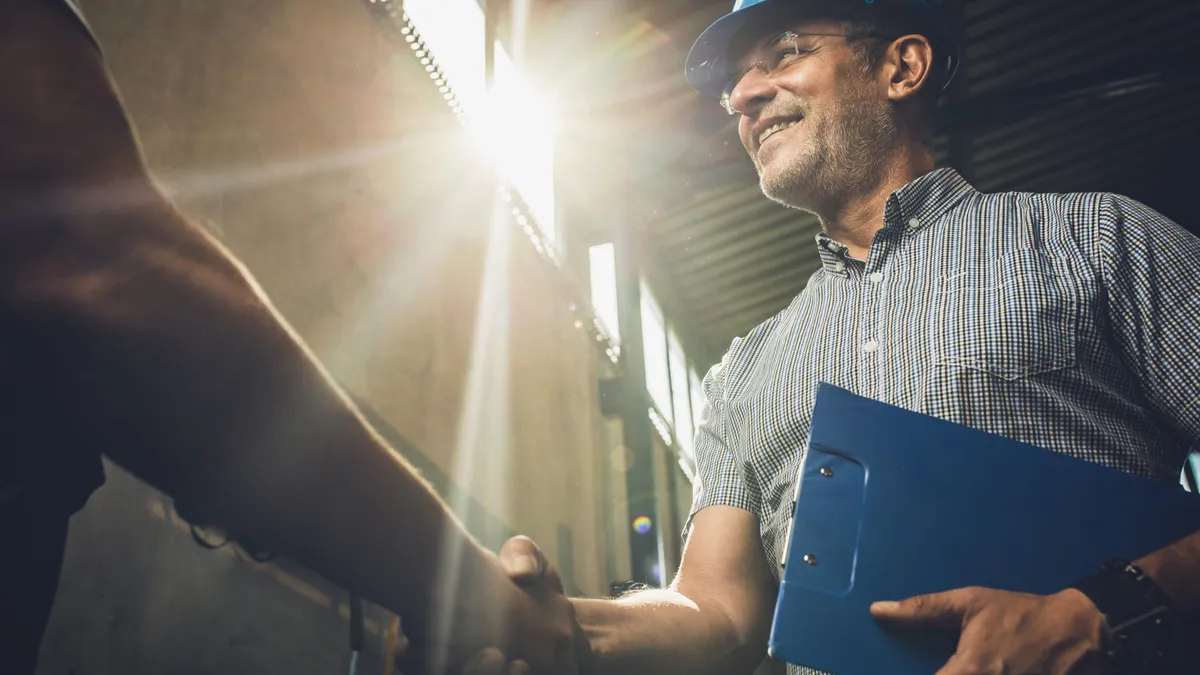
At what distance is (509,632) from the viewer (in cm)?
106

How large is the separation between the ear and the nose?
0.32m

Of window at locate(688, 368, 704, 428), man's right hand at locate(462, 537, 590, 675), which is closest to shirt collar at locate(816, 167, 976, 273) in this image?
man's right hand at locate(462, 537, 590, 675)

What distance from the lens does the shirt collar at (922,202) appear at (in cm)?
168

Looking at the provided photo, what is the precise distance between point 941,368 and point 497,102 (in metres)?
2.83

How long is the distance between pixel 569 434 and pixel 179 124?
2.86m

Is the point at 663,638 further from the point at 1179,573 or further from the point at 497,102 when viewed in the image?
the point at 497,102

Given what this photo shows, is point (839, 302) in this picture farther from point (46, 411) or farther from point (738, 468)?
point (46, 411)

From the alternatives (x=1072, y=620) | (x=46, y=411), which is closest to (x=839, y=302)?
(x=1072, y=620)

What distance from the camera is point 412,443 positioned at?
8.34 feet

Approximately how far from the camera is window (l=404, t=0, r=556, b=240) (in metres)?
3.28

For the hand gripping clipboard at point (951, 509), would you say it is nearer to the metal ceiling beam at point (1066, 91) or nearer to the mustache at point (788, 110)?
the mustache at point (788, 110)

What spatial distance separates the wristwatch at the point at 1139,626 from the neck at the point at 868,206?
3.16 ft

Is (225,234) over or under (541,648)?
over

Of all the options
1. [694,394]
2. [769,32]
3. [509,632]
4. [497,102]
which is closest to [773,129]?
[769,32]
